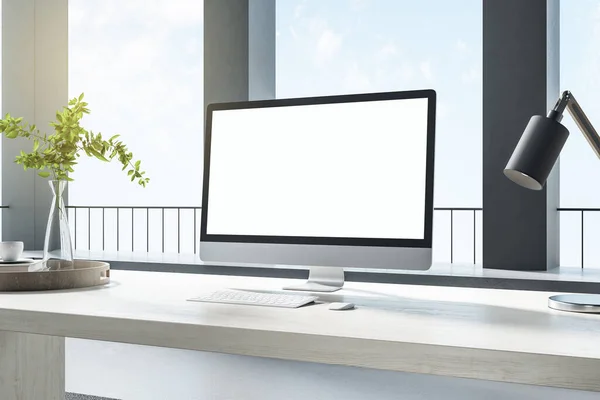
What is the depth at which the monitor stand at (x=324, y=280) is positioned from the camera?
1.54 meters

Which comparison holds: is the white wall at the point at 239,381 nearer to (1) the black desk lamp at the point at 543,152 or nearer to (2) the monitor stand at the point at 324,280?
(2) the monitor stand at the point at 324,280

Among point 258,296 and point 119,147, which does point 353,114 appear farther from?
point 119,147

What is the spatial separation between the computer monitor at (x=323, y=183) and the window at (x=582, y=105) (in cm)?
401

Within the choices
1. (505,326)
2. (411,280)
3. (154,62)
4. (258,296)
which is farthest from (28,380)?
(154,62)

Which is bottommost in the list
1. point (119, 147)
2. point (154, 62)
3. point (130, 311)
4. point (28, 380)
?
point (28, 380)

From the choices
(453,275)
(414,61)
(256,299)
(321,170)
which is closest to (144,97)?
(414,61)

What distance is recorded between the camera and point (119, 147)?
1715mm

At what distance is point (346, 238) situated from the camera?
148cm

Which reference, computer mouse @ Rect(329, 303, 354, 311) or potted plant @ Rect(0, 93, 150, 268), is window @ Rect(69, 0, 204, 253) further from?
computer mouse @ Rect(329, 303, 354, 311)

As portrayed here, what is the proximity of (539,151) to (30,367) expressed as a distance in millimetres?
1398

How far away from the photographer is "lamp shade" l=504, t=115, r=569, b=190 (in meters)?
1.22

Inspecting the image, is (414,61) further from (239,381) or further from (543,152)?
(543,152)

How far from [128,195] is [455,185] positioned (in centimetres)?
310

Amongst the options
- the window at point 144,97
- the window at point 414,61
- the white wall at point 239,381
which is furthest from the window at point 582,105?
the window at point 144,97
